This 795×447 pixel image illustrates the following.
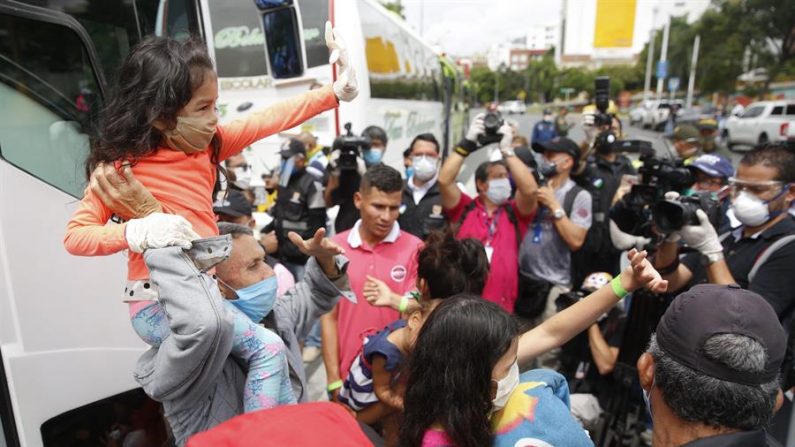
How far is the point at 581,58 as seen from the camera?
8806cm

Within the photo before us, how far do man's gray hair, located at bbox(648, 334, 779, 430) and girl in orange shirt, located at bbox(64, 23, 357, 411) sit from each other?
1048 mm

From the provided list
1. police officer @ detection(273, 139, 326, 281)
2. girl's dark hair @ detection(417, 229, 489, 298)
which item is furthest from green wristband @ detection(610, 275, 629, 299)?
police officer @ detection(273, 139, 326, 281)

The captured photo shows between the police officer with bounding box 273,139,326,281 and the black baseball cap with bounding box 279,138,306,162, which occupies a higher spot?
the black baseball cap with bounding box 279,138,306,162

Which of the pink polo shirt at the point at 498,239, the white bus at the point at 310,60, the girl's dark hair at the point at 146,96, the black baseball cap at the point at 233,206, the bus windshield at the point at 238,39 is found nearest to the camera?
the girl's dark hair at the point at 146,96

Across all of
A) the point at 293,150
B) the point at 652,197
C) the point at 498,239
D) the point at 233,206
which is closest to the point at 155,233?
the point at 233,206

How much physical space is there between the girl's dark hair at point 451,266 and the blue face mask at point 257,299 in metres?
0.69

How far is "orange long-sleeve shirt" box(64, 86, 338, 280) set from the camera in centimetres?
117

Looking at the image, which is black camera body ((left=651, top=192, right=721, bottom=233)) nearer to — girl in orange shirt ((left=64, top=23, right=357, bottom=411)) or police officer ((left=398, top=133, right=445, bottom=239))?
police officer ((left=398, top=133, right=445, bottom=239))

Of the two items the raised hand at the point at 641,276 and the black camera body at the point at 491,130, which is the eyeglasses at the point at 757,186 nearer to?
the black camera body at the point at 491,130

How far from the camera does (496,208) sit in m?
3.27

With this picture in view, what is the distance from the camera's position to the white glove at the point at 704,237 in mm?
2205

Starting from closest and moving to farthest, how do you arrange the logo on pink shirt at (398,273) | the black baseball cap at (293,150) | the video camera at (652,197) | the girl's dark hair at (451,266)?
the girl's dark hair at (451,266) < the video camera at (652,197) < the logo on pink shirt at (398,273) < the black baseball cap at (293,150)

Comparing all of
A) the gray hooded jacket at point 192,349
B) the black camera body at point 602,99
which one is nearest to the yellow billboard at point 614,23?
the black camera body at point 602,99

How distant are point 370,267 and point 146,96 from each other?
1.52 m
